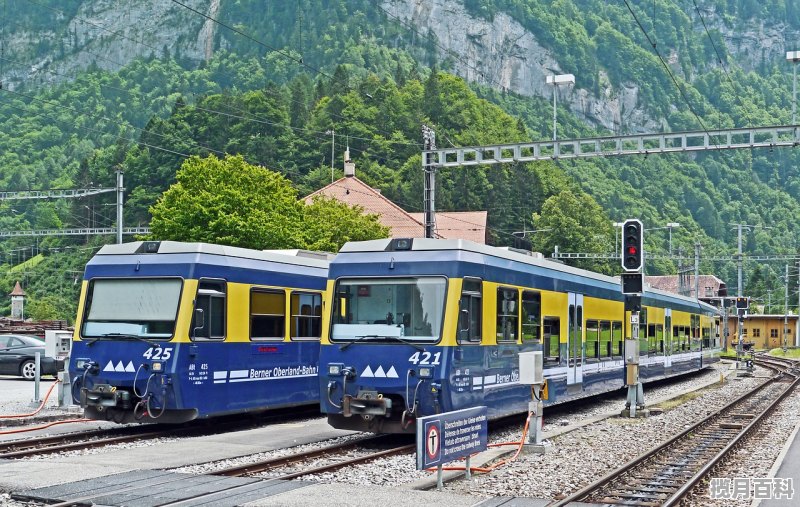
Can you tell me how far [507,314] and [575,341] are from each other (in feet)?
14.5

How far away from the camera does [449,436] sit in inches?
479

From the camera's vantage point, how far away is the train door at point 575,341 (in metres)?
21.1

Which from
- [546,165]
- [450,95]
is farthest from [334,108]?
[546,165]

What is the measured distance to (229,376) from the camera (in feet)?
57.8

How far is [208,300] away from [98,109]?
445 ft

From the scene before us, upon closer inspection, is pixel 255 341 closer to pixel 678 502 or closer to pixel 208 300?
pixel 208 300

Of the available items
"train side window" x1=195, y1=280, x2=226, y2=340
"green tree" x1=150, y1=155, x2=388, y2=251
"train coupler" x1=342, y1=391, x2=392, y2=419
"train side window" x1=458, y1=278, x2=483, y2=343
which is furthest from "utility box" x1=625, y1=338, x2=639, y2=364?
"green tree" x1=150, y1=155, x2=388, y2=251

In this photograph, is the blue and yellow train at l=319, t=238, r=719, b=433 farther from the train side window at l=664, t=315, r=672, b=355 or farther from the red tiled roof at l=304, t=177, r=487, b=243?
the red tiled roof at l=304, t=177, r=487, b=243

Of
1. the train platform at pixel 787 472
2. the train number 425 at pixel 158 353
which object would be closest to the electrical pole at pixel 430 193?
the train number 425 at pixel 158 353

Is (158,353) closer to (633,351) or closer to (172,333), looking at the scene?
(172,333)

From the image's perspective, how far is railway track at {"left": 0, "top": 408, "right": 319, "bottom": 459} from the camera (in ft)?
49.6

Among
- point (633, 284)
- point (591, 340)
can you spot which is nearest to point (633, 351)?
point (633, 284)

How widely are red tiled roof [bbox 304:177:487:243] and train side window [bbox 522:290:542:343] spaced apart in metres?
54.7

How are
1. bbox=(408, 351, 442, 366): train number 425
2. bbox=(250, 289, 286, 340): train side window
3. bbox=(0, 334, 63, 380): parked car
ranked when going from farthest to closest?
bbox=(0, 334, 63, 380): parked car → bbox=(250, 289, 286, 340): train side window → bbox=(408, 351, 442, 366): train number 425
